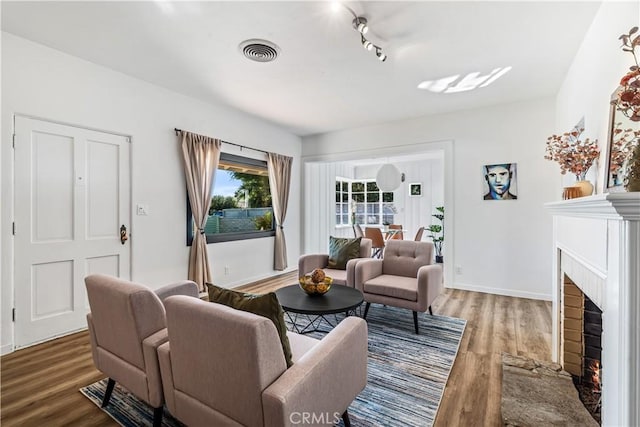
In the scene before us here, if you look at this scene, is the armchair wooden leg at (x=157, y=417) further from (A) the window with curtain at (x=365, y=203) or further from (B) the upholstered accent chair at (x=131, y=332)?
(A) the window with curtain at (x=365, y=203)

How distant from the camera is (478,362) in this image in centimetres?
238

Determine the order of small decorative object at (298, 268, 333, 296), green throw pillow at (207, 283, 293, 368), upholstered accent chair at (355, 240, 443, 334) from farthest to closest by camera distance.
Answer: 1. upholstered accent chair at (355, 240, 443, 334)
2. small decorative object at (298, 268, 333, 296)
3. green throw pillow at (207, 283, 293, 368)

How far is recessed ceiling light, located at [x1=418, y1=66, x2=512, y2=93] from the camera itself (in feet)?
10.8

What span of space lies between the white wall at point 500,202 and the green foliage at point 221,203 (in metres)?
3.04

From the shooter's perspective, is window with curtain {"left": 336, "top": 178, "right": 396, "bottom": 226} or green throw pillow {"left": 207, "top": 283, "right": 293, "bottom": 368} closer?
green throw pillow {"left": 207, "top": 283, "right": 293, "bottom": 368}

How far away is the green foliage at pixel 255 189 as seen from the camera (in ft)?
15.9

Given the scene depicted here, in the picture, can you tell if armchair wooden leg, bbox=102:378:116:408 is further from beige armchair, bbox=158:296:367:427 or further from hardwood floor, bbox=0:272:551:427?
beige armchair, bbox=158:296:367:427

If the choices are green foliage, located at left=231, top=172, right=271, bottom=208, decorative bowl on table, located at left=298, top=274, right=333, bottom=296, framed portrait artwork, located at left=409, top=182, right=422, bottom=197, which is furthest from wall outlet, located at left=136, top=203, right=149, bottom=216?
→ framed portrait artwork, located at left=409, top=182, right=422, bottom=197

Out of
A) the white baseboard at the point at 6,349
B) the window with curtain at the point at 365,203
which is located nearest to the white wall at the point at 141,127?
the white baseboard at the point at 6,349

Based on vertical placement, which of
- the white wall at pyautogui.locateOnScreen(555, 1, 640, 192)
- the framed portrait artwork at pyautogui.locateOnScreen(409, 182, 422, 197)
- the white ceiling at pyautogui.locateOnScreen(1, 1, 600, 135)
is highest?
the white ceiling at pyautogui.locateOnScreen(1, 1, 600, 135)

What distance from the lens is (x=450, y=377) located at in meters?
2.17

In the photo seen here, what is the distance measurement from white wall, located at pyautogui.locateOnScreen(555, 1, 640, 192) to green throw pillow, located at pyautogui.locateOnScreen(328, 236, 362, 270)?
238cm

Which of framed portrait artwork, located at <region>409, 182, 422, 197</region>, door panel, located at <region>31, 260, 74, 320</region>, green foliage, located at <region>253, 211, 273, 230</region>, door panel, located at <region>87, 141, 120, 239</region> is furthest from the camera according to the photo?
framed portrait artwork, located at <region>409, 182, 422, 197</region>

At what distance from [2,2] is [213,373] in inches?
120
